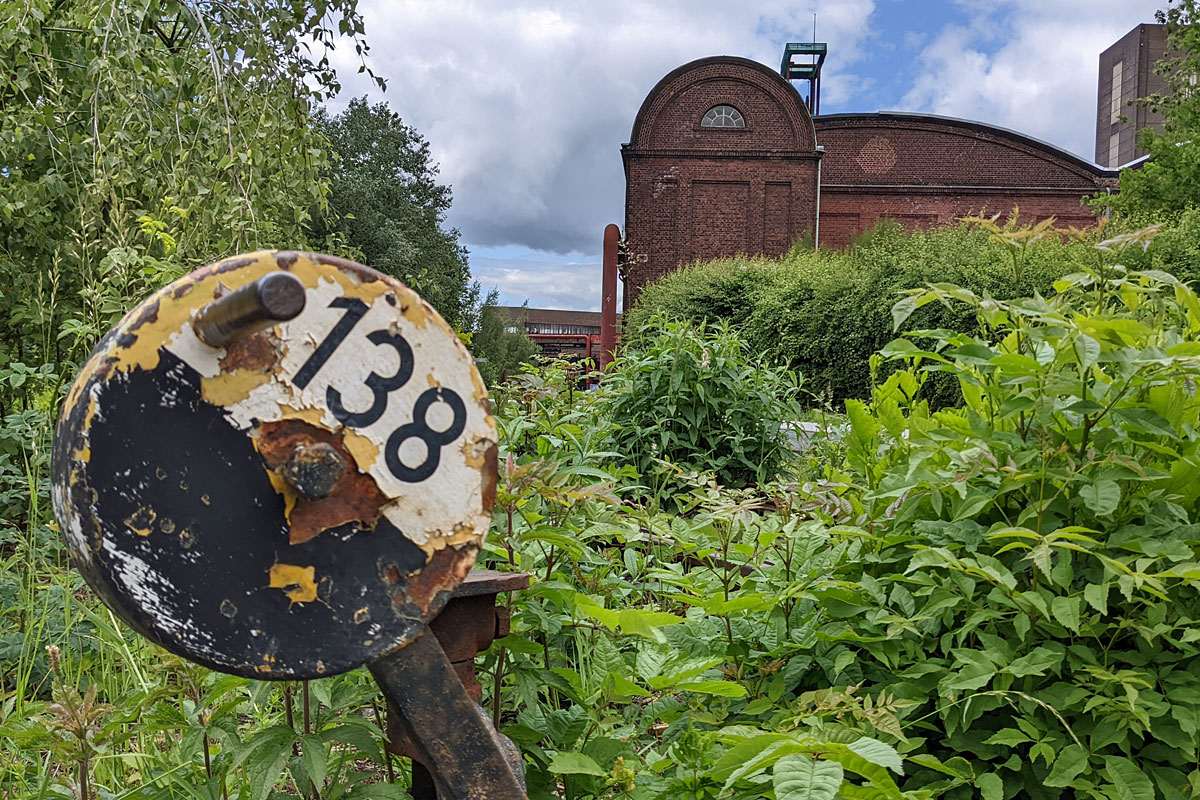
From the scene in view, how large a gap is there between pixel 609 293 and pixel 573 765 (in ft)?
58.8

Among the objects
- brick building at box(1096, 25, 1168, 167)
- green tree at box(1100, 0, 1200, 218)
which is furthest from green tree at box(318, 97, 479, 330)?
brick building at box(1096, 25, 1168, 167)

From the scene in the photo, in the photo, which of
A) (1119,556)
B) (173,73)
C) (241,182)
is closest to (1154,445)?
(1119,556)

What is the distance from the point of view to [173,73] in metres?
4.82

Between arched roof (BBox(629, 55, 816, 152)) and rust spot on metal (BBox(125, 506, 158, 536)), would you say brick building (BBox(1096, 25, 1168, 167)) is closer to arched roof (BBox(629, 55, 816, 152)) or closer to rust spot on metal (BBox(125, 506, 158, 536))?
arched roof (BBox(629, 55, 816, 152))

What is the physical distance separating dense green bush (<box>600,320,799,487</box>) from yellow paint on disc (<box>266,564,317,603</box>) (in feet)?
11.1

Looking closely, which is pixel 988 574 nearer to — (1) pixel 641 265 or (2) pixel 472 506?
(2) pixel 472 506

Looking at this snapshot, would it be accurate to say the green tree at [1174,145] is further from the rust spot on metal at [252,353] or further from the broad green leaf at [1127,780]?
the rust spot on metal at [252,353]

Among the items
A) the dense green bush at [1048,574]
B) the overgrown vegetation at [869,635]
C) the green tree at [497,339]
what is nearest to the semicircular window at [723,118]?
the green tree at [497,339]

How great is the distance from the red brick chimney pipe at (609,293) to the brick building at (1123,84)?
127ft

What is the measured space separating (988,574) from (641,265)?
71.8ft

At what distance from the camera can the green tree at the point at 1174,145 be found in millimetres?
15745

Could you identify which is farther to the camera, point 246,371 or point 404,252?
point 404,252

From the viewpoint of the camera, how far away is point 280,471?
3.00 feet

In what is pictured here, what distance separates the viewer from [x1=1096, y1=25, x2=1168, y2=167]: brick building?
166 ft
